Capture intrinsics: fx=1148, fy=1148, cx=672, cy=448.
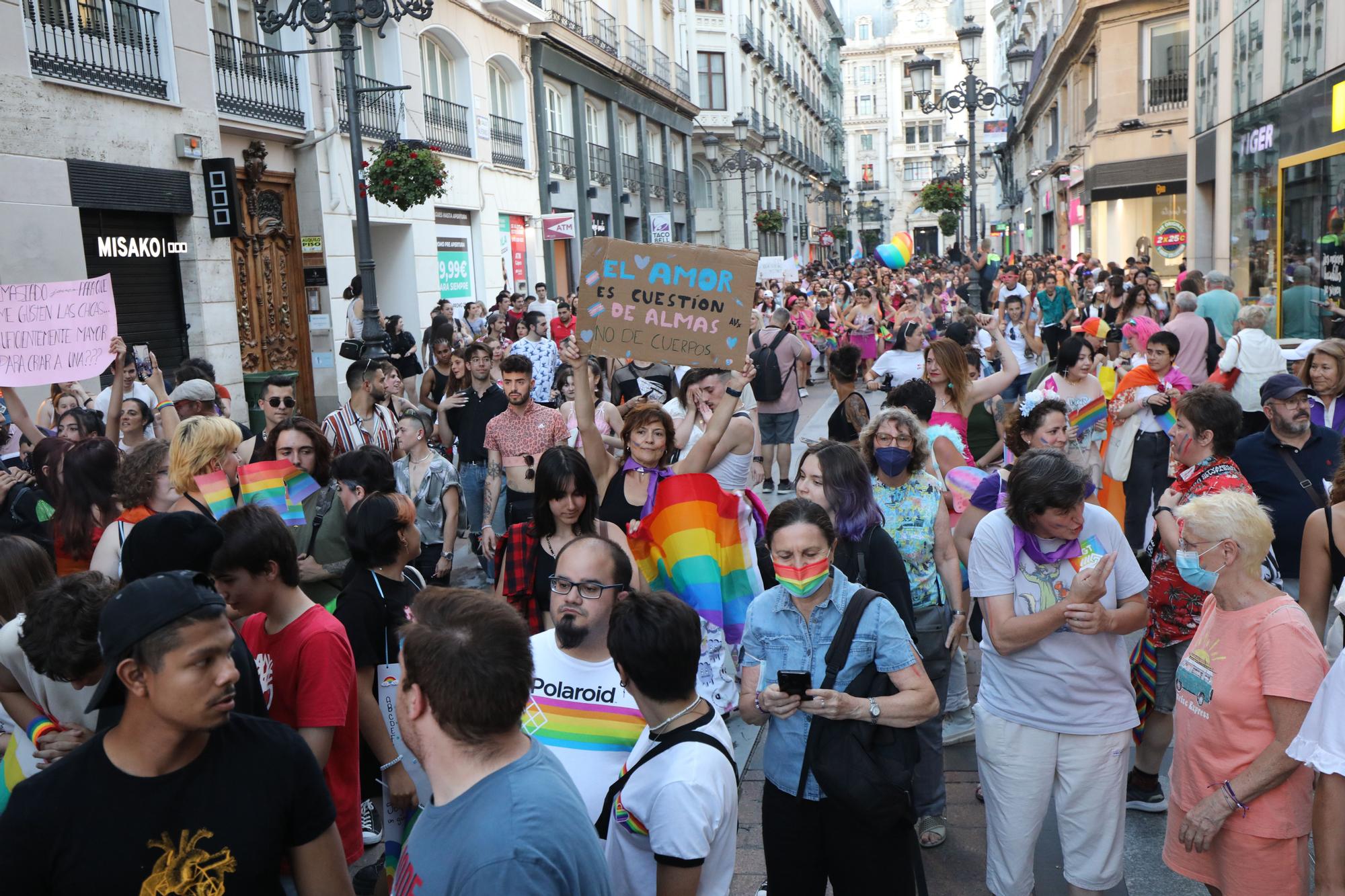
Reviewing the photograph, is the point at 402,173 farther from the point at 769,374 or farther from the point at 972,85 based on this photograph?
the point at 972,85

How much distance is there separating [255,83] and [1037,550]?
1482 cm

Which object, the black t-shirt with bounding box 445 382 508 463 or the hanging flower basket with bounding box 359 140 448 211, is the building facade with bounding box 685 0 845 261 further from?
the black t-shirt with bounding box 445 382 508 463

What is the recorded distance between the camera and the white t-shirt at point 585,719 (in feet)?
10.5

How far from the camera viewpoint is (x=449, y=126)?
21.6 m

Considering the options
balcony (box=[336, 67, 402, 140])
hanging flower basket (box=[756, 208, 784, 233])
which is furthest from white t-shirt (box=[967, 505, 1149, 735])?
hanging flower basket (box=[756, 208, 784, 233])

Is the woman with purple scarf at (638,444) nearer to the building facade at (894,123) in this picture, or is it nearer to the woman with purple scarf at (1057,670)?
the woman with purple scarf at (1057,670)

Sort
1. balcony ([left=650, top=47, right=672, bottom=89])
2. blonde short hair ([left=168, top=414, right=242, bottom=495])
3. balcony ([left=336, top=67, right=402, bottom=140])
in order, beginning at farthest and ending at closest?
balcony ([left=650, top=47, right=672, bottom=89]), balcony ([left=336, top=67, right=402, bottom=140]), blonde short hair ([left=168, top=414, right=242, bottom=495])

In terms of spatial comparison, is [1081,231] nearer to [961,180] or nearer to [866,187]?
[961,180]

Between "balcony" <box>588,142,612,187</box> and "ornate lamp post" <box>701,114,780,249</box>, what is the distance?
9.74 ft

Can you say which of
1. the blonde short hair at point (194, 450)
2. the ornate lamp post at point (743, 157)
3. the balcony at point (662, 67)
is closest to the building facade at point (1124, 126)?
the ornate lamp post at point (743, 157)

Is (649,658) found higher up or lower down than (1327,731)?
higher up

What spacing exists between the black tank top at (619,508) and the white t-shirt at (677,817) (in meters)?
2.49

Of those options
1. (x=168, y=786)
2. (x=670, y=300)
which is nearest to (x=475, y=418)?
(x=670, y=300)

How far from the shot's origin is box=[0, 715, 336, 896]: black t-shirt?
232 cm
